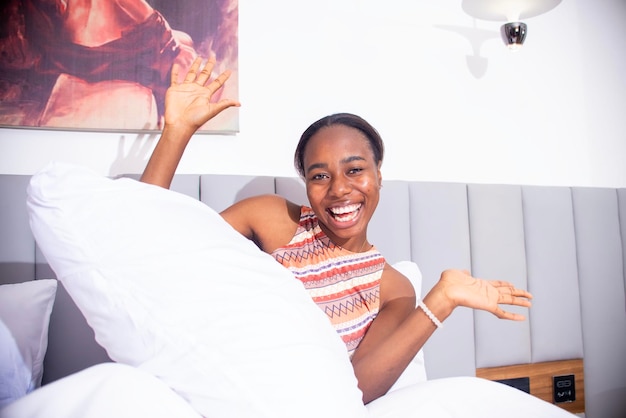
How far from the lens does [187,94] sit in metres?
1.07

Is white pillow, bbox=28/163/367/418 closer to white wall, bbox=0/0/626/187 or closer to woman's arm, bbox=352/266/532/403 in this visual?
woman's arm, bbox=352/266/532/403

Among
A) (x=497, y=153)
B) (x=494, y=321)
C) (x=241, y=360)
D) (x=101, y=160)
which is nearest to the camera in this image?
(x=241, y=360)

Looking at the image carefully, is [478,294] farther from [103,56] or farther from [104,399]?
[103,56]

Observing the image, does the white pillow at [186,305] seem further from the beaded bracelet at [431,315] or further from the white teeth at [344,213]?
Result: the white teeth at [344,213]

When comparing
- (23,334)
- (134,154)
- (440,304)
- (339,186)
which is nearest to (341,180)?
(339,186)

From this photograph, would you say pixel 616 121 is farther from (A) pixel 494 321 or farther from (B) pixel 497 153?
(A) pixel 494 321

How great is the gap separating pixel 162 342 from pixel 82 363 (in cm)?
74

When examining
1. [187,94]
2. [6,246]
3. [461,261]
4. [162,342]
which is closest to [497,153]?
[461,261]

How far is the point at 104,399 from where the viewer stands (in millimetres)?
486

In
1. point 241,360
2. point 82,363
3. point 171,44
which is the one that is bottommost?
point 82,363

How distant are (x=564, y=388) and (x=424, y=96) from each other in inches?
43.2

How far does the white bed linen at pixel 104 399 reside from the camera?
0.47 m

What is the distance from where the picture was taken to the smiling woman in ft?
3.21

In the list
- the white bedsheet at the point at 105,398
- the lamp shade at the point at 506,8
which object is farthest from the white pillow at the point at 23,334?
the lamp shade at the point at 506,8
